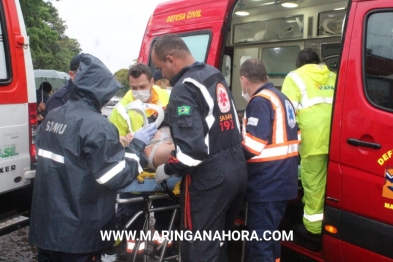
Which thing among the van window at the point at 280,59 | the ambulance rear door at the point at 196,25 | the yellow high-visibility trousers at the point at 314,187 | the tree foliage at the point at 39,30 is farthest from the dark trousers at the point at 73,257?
the tree foliage at the point at 39,30

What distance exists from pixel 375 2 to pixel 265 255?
187 centimetres

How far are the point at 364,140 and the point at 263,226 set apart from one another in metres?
0.92

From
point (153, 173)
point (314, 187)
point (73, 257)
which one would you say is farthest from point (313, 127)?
point (73, 257)

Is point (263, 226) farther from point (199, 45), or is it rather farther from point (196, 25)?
point (196, 25)

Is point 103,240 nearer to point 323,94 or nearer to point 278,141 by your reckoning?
point 278,141

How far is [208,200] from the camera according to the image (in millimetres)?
2607

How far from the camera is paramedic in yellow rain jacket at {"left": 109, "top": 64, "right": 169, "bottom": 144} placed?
3.61 m

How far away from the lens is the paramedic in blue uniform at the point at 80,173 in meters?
2.29

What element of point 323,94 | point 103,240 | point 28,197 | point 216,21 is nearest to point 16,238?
point 28,197

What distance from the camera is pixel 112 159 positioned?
2.32 m

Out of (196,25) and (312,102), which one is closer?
(312,102)

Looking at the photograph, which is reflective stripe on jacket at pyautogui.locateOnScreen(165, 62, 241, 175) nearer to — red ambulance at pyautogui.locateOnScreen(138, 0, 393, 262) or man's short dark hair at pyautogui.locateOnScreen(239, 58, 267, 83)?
man's short dark hair at pyautogui.locateOnScreen(239, 58, 267, 83)

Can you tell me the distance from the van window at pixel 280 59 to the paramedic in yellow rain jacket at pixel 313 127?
9.19 feet

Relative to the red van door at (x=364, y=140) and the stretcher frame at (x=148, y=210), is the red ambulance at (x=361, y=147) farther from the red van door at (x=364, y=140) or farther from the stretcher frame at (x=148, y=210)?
the stretcher frame at (x=148, y=210)
